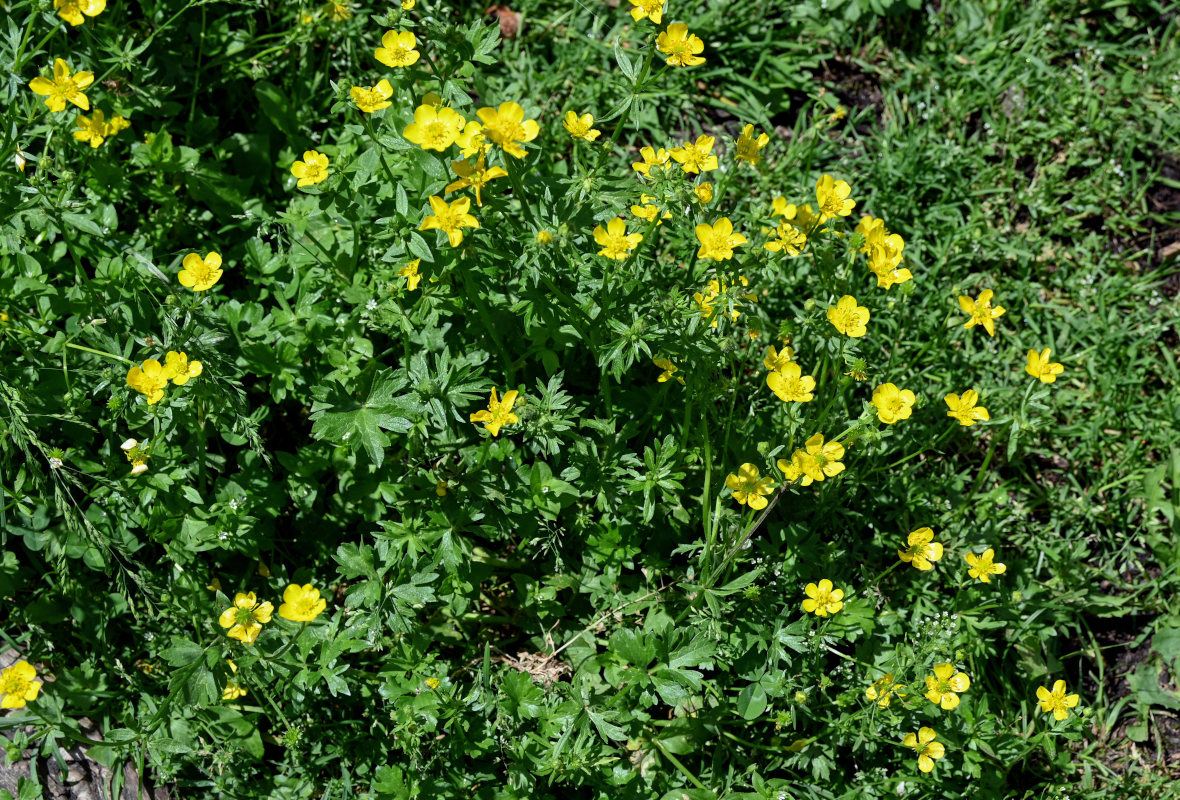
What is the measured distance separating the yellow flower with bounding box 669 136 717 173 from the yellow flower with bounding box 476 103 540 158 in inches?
23.8

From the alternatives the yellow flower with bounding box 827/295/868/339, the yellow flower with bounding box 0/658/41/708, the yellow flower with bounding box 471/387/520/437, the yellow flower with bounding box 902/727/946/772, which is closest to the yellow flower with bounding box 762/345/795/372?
the yellow flower with bounding box 827/295/868/339

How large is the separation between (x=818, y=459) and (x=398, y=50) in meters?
1.92

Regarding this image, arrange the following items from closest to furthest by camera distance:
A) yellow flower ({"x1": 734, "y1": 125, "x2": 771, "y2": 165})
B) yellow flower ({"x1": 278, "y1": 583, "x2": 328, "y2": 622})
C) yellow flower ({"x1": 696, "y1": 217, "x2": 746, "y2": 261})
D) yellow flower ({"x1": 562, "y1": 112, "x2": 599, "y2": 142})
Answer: yellow flower ({"x1": 278, "y1": 583, "x2": 328, "y2": 622}) → yellow flower ({"x1": 696, "y1": 217, "x2": 746, "y2": 261}) → yellow flower ({"x1": 734, "y1": 125, "x2": 771, "y2": 165}) → yellow flower ({"x1": 562, "y1": 112, "x2": 599, "y2": 142})

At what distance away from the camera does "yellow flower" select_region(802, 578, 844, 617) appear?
10.5 ft

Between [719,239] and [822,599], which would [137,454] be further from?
[822,599]

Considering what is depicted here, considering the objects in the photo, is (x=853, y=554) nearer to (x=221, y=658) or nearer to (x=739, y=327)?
(x=739, y=327)

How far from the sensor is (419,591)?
3043 millimetres

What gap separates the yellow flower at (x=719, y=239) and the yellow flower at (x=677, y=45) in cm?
54

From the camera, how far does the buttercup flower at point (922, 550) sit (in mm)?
3348

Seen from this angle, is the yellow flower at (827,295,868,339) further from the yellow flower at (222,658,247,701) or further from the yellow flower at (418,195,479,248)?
the yellow flower at (222,658,247,701)

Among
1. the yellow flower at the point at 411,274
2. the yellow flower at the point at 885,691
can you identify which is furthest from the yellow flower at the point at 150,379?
the yellow flower at the point at 885,691

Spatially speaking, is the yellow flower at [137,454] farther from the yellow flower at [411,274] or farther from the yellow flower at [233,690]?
the yellow flower at [411,274]

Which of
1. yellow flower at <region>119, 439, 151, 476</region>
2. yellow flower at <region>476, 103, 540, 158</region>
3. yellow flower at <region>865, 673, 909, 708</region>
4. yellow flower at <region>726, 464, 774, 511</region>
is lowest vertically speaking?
yellow flower at <region>865, 673, 909, 708</region>

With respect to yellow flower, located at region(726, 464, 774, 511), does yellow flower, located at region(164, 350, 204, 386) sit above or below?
above
